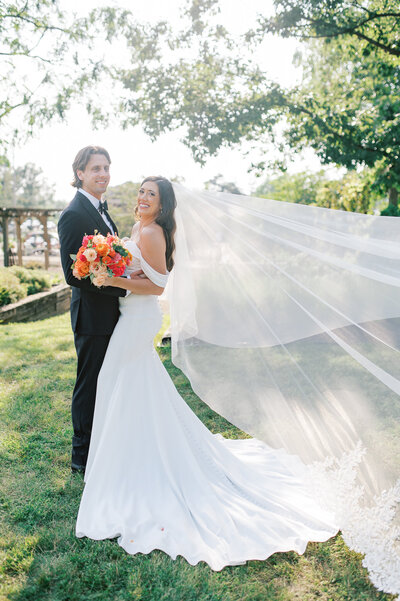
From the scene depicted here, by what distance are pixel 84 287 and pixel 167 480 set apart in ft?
4.54

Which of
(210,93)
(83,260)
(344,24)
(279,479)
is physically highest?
(344,24)

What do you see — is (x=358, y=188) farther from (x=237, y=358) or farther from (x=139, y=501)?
(x=139, y=501)

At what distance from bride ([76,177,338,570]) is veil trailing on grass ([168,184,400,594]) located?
209mm

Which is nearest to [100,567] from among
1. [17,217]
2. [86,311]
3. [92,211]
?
[86,311]

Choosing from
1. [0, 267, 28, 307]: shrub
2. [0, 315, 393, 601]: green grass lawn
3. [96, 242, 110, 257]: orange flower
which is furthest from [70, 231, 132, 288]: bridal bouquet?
[0, 267, 28, 307]: shrub

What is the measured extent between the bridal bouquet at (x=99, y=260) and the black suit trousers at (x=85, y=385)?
0.68 meters

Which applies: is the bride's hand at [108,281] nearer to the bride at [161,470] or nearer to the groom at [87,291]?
the bride at [161,470]

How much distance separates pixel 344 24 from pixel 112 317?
745 centimetres

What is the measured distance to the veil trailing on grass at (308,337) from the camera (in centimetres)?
290

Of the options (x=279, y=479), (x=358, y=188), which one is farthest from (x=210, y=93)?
(x=279, y=479)

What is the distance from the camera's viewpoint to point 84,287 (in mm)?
3227

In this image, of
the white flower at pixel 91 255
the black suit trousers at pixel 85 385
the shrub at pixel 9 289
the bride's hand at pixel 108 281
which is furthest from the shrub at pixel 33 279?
the white flower at pixel 91 255

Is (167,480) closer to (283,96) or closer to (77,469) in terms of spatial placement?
(77,469)

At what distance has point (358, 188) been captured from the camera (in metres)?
12.5
